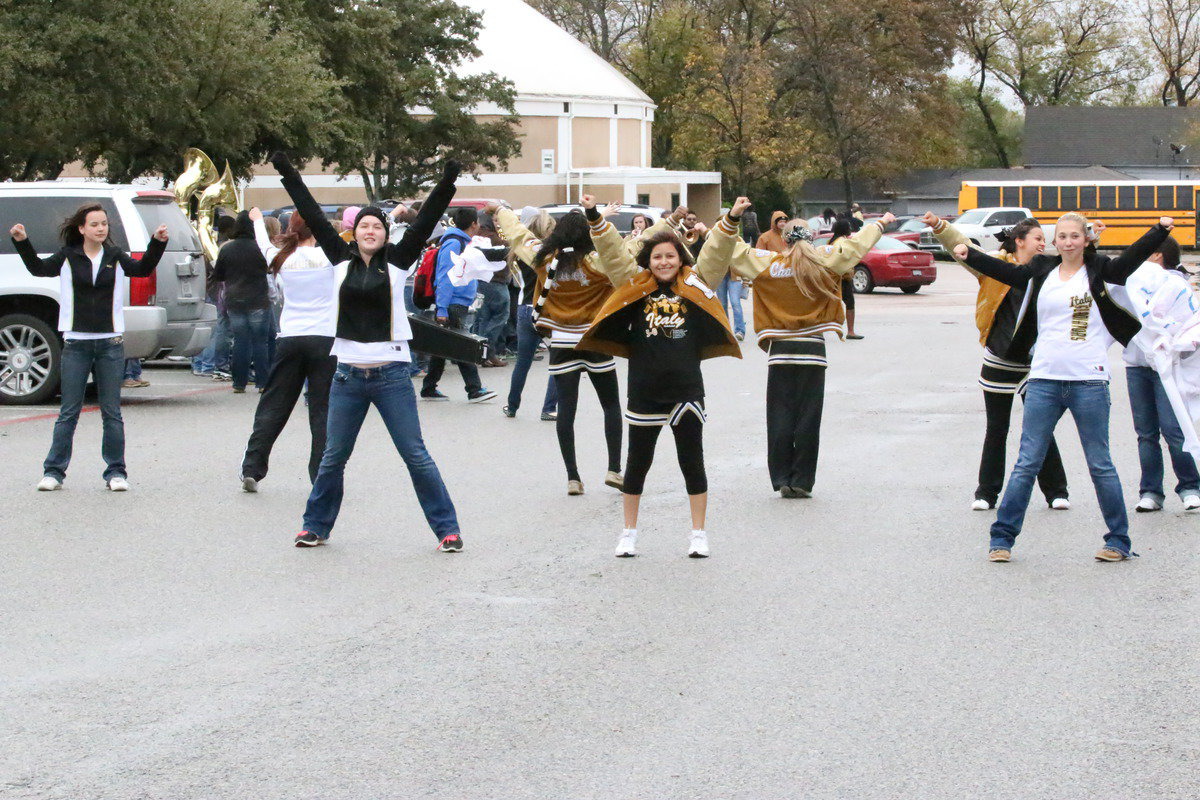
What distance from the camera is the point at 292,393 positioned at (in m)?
9.87

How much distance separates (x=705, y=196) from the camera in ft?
226

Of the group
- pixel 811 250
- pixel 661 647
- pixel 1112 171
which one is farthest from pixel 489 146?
pixel 661 647

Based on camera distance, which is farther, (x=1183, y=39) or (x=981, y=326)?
(x=1183, y=39)

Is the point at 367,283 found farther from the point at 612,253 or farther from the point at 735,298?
the point at 735,298

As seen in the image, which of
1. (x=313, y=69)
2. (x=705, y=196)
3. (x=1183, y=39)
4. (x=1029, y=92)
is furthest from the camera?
(x=1029, y=92)

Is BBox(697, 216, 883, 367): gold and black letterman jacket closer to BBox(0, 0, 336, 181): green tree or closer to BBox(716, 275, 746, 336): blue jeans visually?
BBox(716, 275, 746, 336): blue jeans

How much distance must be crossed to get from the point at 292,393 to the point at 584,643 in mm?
4184

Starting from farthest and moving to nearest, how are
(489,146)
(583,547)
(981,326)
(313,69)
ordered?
1. (489,146)
2. (313,69)
3. (981,326)
4. (583,547)

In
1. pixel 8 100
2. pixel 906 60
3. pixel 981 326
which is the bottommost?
pixel 981 326

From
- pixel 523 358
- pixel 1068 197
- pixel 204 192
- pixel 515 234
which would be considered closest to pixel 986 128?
pixel 1068 197

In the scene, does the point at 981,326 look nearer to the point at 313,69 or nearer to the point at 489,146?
the point at 313,69

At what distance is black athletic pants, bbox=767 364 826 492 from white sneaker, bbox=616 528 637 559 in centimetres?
203

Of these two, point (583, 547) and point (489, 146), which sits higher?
point (489, 146)

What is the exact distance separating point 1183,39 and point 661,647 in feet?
258
